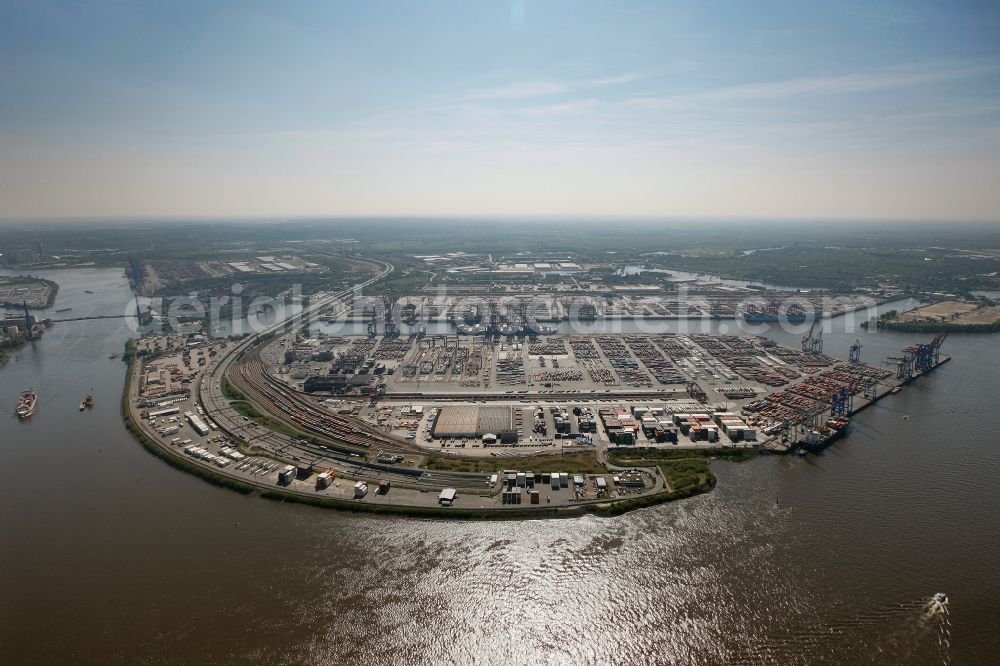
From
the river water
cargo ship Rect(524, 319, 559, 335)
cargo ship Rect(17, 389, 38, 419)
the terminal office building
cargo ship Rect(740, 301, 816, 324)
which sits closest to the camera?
the river water

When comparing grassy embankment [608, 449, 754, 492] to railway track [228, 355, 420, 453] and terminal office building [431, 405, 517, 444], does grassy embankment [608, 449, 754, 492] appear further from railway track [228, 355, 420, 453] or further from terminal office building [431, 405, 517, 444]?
railway track [228, 355, 420, 453]

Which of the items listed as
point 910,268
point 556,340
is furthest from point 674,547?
point 910,268

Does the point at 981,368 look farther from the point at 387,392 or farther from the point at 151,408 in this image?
the point at 151,408

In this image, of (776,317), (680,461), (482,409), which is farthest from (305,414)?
(776,317)

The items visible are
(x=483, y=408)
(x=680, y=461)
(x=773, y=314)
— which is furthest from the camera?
(x=773, y=314)

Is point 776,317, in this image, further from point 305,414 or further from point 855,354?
point 305,414

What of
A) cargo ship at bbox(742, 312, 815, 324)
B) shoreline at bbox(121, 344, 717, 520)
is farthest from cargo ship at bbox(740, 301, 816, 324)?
shoreline at bbox(121, 344, 717, 520)
